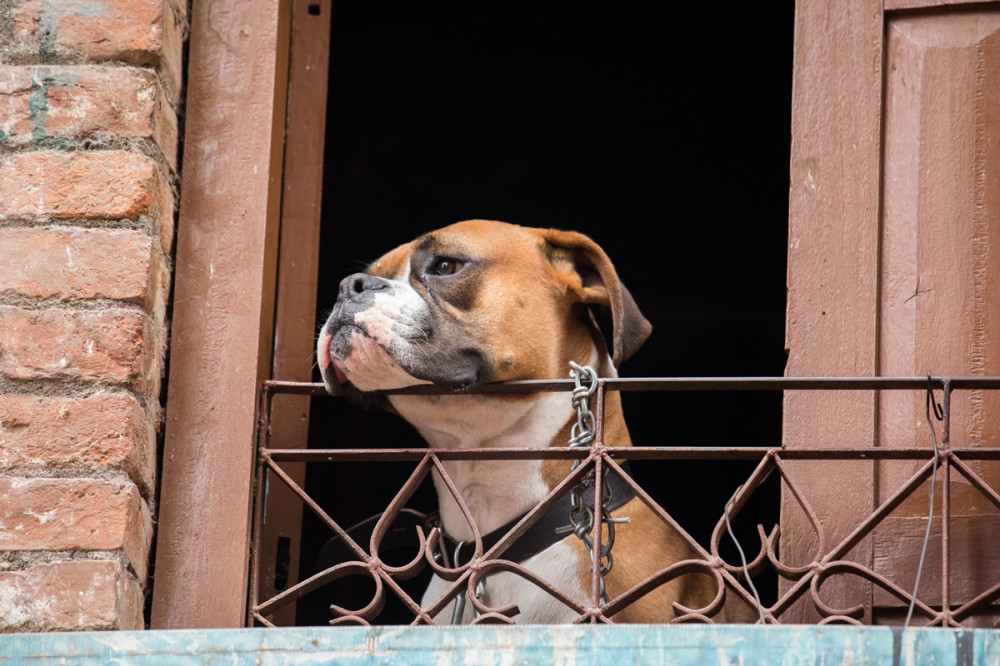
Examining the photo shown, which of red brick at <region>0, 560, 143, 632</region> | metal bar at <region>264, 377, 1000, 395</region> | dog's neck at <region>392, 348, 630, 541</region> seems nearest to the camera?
red brick at <region>0, 560, 143, 632</region>

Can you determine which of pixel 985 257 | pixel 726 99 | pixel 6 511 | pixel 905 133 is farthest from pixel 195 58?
pixel 726 99

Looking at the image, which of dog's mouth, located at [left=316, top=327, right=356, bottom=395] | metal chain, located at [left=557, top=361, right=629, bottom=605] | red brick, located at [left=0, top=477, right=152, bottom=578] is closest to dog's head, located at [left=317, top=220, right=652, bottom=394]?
dog's mouth, located at [left=316, top=327, right=356, bottom=395]

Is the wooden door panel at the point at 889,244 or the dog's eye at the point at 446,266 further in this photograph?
the dog's eye at the point at 446,266

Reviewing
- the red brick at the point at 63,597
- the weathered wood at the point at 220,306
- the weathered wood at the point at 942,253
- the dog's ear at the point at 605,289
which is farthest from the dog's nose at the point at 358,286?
the weathered wood at the point at 942,253

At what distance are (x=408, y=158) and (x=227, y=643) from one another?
143 inches

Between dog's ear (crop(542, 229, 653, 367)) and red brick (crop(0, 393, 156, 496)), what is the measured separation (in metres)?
1.04

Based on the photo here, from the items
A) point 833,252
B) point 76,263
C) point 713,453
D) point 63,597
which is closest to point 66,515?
point 63,597

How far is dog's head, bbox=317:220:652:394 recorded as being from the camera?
2.75 meters

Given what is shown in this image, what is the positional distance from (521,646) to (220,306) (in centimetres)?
93

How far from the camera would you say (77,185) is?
8.35ft

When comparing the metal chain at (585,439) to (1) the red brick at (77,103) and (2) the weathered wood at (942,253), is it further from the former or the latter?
(1) the red brick at (77,103)

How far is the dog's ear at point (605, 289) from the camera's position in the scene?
3.01 metres

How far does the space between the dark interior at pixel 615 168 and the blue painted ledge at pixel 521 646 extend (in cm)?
263

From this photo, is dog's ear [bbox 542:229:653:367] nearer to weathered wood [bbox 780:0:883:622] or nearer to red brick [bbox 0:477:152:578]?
weathered wood [bbox 780:0:883:622]
